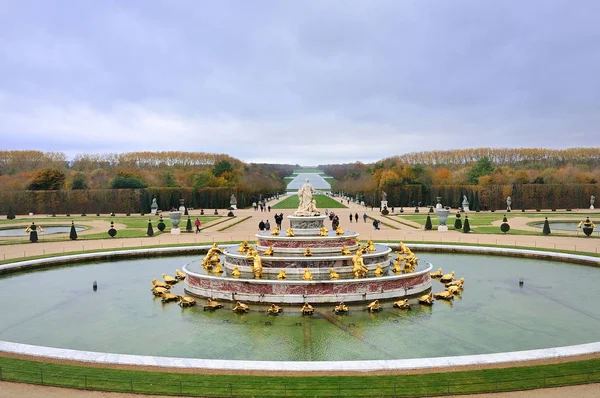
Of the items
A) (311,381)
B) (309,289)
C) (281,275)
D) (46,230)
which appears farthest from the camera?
(46,230)

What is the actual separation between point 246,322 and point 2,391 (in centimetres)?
816

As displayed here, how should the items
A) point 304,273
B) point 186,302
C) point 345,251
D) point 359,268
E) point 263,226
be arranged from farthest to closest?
point 263,226 → point 345,251 → point 304,273 → point 359,268 → point 186,302

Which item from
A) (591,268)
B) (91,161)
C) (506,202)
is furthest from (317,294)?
(91,161)

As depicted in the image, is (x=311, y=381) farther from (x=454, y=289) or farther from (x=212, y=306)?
(x=454, y=289)

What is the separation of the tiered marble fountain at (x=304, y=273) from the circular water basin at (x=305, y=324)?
2.16 ft

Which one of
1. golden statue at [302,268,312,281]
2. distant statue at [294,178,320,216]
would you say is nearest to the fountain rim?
golden statue at [302,268,312,281]

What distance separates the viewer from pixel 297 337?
54.4 feet

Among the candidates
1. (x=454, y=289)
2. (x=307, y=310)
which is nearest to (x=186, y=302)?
(x=307, y=310)

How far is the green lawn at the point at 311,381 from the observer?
11.8 m

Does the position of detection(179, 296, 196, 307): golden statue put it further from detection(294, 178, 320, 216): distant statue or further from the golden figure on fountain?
detection(294, 178, 320, 216): distant statue

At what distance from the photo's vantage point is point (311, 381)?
40.3ft

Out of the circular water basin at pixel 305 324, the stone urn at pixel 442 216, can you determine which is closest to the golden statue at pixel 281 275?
the circular water basin at pixel 305 324

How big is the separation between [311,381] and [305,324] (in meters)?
5.75

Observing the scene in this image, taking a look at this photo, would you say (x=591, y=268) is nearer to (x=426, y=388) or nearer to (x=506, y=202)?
(x=426, y=388)
